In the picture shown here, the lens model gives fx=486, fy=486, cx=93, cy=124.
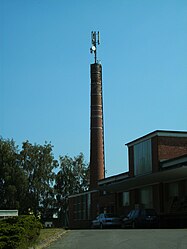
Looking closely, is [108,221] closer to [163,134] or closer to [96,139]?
[163,134]

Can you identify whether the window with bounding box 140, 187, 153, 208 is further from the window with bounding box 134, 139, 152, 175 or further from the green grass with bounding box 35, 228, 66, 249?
the green grass with bounding box 35, 228, 66, 249

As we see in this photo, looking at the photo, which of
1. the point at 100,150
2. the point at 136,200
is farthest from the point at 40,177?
the point at 136,200

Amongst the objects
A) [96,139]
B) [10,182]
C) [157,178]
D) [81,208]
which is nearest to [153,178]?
[157,178]

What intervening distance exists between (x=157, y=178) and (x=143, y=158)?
5629 millimetres

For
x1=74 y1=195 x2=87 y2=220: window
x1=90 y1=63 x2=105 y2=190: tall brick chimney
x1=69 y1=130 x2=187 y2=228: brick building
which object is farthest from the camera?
x1=74 y1=195 x2=87 y2=220: window

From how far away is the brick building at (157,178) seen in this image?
40719mm

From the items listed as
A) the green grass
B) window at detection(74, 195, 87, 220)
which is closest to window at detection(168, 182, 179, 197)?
the green grass

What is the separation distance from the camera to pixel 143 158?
48781 millimetres

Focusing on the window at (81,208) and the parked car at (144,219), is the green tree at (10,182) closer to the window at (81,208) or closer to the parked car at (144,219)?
the window at (81,208)

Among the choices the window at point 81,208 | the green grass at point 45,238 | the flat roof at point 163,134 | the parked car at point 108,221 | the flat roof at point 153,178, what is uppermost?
the flat roof at point 163,134

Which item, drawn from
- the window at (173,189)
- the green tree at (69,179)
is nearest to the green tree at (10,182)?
the green tree at (69,179)

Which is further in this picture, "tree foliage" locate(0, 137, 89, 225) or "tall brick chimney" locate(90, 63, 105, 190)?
"tree foliage" locate(0, 137, 89, 225)

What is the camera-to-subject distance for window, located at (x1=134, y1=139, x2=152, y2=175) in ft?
156

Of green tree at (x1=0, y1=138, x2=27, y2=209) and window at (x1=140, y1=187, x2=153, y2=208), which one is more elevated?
green tree at (x1=0, y1=138, x2=27, y2=209)
